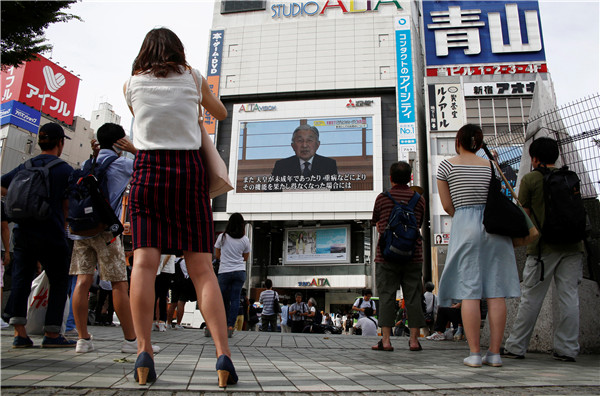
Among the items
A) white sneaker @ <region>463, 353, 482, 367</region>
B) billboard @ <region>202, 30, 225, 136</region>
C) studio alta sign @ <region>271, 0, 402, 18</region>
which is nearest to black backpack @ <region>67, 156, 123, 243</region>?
white sneaker @ <region>463, 353, 482, 367</region>

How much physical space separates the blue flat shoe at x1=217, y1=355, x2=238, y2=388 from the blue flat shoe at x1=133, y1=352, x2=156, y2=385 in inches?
12.0

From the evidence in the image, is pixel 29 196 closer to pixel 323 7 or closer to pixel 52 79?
pixel 323 7

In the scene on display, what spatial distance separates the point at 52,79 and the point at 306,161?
2392 cm

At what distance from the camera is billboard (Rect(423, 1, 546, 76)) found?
33.1 metres

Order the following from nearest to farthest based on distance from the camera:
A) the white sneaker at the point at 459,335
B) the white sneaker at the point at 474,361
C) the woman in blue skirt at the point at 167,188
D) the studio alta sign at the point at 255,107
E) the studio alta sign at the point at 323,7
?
the woman in blue skirt at the point at 167,188 → the white sneaker at the point at 474,361 → the white sneaker at the point at 459,335 → the studio alta sign at the point at 255,107 → the studio alta sign at the point at 323,7

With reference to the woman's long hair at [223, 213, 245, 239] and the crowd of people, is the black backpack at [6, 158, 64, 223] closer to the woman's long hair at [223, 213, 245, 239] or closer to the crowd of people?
the crowd of people

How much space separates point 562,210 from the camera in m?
3.47

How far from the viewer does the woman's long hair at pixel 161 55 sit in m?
2.27

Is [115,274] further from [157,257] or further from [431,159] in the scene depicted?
[431,159]

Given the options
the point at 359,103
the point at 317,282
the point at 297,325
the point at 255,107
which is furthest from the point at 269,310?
the point at 255,107

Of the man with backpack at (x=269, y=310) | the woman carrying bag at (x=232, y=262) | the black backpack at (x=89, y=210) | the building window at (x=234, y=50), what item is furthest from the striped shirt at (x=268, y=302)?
the building window at (x=234, y=50)

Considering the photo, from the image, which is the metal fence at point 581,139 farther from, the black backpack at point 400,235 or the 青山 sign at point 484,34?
the 青山 sign at point 484,34

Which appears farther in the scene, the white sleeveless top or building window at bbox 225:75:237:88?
building window at bbox 225:75:237:88

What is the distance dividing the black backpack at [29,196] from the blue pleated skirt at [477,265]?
3055 mm
